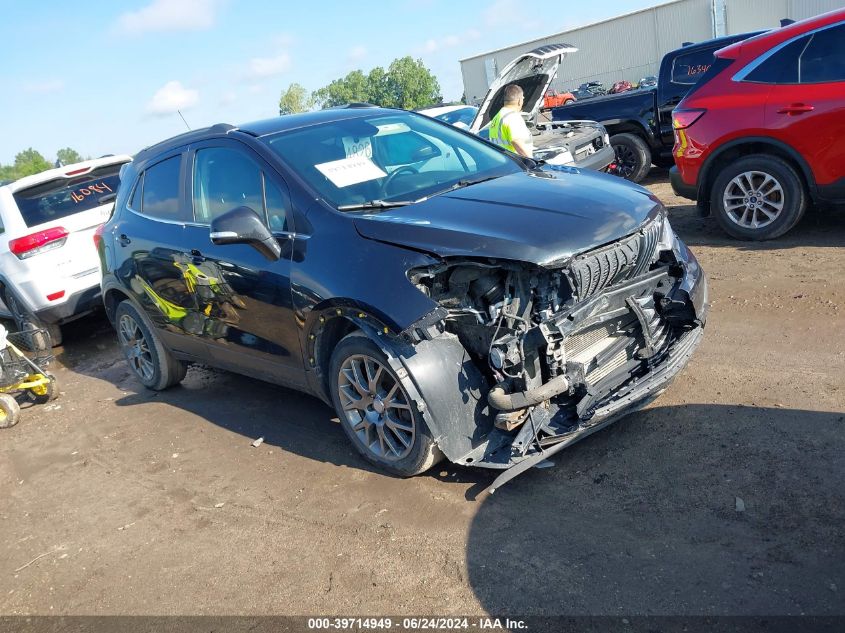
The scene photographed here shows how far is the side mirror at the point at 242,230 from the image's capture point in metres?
4.10

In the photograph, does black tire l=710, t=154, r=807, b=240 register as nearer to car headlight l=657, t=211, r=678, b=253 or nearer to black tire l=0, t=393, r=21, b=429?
car headlight l=657, t=211, r=678, b=253

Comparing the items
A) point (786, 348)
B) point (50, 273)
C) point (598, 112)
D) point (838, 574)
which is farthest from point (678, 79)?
point (838, 574)

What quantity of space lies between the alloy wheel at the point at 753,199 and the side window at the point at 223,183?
15.9ft

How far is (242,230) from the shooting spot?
4.10 m

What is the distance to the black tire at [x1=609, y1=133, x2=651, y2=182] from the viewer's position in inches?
448

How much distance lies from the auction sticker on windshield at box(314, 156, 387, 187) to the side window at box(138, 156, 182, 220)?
1413mm

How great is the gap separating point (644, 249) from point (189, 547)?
2.88 meters

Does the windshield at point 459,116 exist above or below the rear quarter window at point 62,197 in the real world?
below

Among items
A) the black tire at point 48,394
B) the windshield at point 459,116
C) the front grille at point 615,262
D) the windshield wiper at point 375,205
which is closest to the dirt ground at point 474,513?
the front grille at point 615,262

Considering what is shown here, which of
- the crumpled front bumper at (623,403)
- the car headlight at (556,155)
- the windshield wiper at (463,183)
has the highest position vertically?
the windshield wiper at (463,183)

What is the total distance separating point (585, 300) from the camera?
3.70 meters

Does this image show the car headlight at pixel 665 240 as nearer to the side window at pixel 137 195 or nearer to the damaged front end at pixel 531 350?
the damaged front end at pixel 531 350

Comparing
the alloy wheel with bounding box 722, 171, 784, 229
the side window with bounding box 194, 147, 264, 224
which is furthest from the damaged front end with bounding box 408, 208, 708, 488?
the alloy wheel with bounding box 722, 171, 784, 229

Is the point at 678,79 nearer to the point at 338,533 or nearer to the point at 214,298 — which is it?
the point at 214,298
